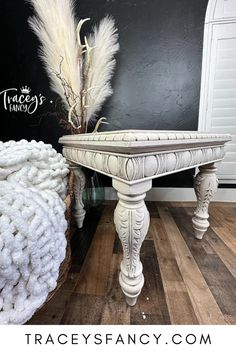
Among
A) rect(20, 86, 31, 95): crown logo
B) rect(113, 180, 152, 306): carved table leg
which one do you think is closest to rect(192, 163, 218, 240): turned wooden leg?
rect(113, 180, 152, 306): carved table leg

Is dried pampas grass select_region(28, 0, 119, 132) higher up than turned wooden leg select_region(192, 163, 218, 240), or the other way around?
dried pampas grass select_region(28, 0, 119, 132)

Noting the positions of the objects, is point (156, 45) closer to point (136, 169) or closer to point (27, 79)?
point (27, 79)

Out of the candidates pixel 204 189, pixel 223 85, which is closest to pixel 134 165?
pixel 204 189

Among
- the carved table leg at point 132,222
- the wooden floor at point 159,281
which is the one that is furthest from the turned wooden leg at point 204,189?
the carved table leg at point 132,222

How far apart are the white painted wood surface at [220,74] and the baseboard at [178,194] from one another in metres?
0.15

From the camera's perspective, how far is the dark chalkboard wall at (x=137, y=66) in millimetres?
1409

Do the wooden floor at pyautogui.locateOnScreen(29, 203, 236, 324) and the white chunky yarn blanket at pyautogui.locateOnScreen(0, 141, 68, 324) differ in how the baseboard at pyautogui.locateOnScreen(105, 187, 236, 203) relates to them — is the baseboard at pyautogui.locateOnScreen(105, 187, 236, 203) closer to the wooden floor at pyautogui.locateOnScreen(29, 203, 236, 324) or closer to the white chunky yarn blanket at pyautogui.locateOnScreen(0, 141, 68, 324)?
the wooden floor at pyautogui.locateOnScreen(29, 203, 236, 324)

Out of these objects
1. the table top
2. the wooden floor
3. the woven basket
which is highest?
the table top

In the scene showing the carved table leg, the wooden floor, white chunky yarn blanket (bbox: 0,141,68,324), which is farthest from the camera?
the wooden floor

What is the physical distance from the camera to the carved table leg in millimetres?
→ 481

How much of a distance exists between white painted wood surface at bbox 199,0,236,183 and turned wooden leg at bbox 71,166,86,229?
41.0 inches

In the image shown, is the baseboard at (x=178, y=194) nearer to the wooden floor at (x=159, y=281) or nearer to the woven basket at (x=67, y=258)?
the wooden floor at (x=159, y=281)

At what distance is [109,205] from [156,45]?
4.06 ft
